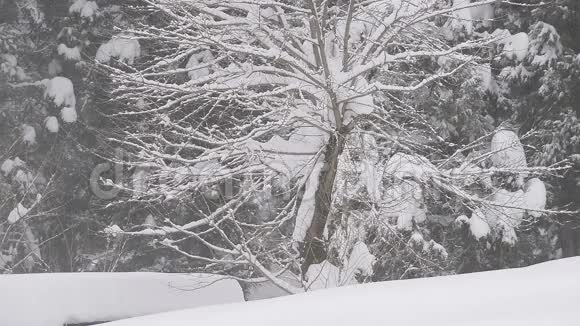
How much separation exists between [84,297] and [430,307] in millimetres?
3709

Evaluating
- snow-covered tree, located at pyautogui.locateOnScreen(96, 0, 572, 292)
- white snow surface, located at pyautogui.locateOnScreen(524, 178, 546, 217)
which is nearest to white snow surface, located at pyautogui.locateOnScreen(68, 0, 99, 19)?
snow-covered tree, located at pyautogui.locateOnScreen(96, 0, 572, 292)

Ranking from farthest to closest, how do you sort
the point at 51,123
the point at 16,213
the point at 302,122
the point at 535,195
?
the point at 51,123, the point at 535,195, the point at 16,213, the point at 302,122

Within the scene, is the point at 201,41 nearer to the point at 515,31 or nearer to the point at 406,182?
the point at 406,182

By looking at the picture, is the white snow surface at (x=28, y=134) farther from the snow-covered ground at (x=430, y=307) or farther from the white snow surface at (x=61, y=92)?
the snow-covered ground at (x=430, y=307)

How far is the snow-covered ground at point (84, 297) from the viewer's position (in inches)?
191

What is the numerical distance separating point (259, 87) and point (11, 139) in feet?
32.6

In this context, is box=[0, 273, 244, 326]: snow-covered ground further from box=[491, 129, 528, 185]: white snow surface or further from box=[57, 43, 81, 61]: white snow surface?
box=[57, 43, 81, 61]: white snow surface

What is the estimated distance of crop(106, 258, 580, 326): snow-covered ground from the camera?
1.77 metres

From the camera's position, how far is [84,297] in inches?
206

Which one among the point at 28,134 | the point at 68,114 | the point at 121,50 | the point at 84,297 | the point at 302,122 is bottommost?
the point at 28,134

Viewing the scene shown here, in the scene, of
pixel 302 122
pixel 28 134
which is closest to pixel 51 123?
pixel 28 134

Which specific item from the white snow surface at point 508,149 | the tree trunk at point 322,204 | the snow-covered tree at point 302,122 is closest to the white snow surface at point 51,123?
the snow-covered tree at point 302,122

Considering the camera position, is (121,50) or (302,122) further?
(121,50)

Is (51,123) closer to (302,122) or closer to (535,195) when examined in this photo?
(302,122)
